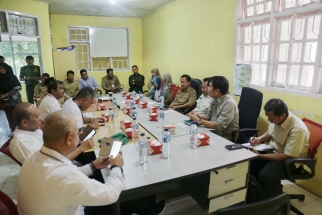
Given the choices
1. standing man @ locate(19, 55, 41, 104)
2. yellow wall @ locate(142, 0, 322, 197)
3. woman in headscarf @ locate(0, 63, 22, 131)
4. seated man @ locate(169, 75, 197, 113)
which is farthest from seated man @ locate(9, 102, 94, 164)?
standing man @ locate(19, 55, 41, 104)

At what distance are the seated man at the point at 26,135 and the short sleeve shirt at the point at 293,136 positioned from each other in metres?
1.71

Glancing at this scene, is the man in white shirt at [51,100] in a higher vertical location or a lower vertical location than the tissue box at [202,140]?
higher

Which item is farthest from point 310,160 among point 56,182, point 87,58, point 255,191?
point 87,58

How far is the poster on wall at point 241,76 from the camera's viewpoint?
3.19 meters

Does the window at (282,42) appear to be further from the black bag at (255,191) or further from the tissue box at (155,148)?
the tissue box at (155,148)

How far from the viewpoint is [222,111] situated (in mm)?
2486

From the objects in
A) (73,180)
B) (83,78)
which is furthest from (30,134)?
(83,78)

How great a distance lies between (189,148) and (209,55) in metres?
2.53

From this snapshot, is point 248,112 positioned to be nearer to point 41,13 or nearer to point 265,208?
point 265,208

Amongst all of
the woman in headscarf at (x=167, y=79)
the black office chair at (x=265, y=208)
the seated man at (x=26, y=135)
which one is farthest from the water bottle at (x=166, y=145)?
the woman in headscarf at (x=167, y=79)

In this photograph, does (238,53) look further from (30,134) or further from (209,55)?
(30,134)

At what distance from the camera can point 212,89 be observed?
8.28 feet

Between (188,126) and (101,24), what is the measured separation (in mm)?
5706

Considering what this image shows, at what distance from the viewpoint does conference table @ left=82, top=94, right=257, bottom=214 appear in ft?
4.66
